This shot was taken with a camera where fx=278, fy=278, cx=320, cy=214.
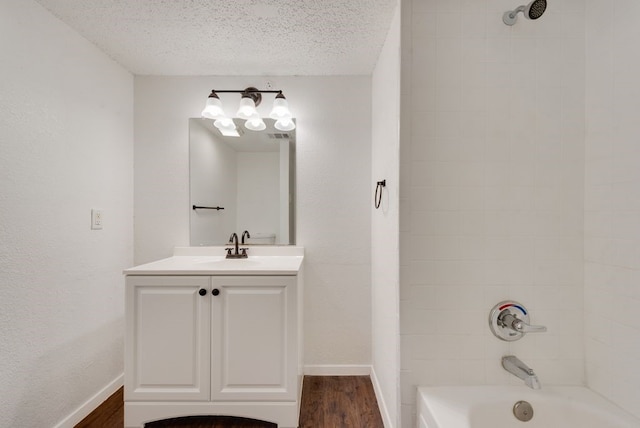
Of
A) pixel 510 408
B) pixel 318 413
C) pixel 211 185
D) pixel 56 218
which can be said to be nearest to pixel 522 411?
pixel 510 408

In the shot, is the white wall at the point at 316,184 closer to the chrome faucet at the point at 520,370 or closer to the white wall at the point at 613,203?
the chrome faucet at the point at 520,370

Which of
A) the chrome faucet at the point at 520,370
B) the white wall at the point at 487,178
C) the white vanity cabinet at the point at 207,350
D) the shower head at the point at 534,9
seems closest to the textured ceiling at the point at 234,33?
the white wall at the point at 487,178

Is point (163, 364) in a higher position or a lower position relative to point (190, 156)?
lower

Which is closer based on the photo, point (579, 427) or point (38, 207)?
point (579, 427)

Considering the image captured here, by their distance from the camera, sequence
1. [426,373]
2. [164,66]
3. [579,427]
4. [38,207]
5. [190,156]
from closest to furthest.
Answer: [579,427]
[426,373]
[38,207]
[164,66]
[190,156]

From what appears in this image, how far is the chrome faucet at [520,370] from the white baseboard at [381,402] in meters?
0.64

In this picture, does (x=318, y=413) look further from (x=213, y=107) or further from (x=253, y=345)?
(x=213, y=107)

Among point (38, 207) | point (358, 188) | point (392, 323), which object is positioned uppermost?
point (358, 188)

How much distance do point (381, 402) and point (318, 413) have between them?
1.23 ft

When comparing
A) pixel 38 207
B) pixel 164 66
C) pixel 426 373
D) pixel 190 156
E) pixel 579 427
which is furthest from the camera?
pixel 190 156

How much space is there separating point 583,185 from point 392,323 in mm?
1037

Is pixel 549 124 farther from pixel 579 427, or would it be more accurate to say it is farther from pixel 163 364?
pixel 163 364

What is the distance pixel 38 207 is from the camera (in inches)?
53.9

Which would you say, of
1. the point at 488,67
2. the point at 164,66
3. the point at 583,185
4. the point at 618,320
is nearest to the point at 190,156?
the point at 164,66
